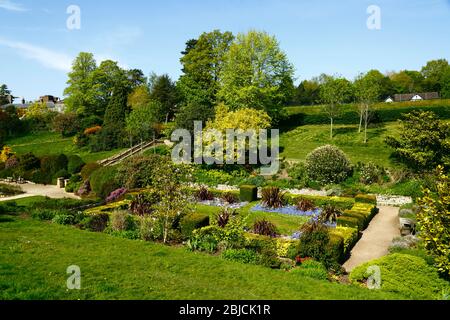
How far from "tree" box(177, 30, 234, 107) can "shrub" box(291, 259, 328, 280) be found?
35140 millimetres

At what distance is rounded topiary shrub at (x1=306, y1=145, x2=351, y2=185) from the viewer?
84.6ft

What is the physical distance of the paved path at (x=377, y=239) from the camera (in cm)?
1344

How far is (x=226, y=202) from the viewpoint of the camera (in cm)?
2220

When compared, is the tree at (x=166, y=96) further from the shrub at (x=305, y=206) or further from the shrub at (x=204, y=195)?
the shrub at (x=305, y=206)

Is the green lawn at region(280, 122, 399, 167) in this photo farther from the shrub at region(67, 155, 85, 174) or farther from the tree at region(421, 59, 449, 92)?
the tree at region(421, 59, 449, 92)

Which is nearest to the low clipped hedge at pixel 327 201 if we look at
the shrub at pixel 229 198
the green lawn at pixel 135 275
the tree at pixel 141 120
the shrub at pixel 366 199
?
the shrub at pixel 366 199

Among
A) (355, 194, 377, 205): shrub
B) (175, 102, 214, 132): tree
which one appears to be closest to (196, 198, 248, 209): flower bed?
(355, 194, 377, 205): shrub

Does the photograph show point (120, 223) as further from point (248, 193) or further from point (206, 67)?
point (206, 67)

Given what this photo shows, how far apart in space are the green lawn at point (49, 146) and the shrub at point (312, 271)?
32.0 m

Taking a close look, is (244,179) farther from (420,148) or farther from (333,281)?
(333,281)

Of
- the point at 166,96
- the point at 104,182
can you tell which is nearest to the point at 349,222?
the point at 104,182

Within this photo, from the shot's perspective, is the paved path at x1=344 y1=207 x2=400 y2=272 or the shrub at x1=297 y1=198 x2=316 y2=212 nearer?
the paved path at x1=344 y1=207 x2=400 y2=272

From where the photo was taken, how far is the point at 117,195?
2320 cm
